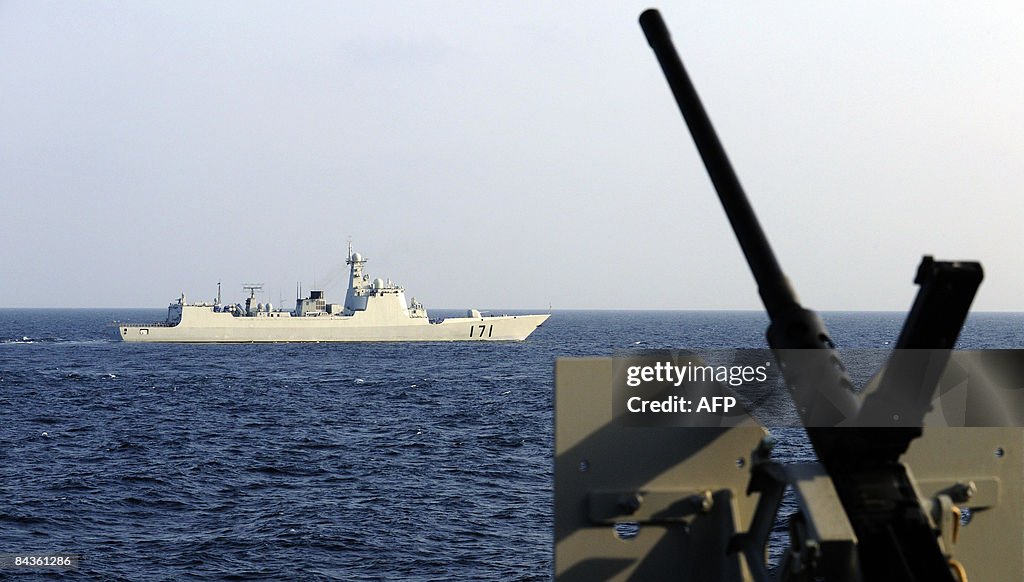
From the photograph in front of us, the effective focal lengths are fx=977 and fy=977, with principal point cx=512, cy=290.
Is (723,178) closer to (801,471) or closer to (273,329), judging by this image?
(801,471)

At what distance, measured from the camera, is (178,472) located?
22.5 meters

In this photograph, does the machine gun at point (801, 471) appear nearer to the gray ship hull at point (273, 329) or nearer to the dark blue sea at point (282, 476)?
the dark blue sea at point (282, 476)

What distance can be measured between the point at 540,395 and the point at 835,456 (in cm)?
3759

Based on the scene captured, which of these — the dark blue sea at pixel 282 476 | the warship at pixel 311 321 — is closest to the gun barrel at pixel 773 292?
the dark blue sea at pixel 282 476

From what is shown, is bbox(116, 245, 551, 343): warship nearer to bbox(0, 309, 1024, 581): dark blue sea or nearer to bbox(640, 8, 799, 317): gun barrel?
bbox(0, 309, 1024, 581): dark blue sea

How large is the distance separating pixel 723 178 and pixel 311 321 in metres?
72.2

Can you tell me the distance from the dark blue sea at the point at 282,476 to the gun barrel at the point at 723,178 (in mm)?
11724

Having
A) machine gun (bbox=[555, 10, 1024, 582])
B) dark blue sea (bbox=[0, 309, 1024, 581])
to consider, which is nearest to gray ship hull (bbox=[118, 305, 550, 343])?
dark blue sea (bbox=[0, 309, 1024, 581])

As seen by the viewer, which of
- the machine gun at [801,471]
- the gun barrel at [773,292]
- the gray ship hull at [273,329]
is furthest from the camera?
the gray ship hull at [273,329]

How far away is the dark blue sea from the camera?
1495 centimetres

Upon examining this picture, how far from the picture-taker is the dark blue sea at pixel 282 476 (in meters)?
15.0

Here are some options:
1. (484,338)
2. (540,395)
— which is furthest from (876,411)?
(484,338)

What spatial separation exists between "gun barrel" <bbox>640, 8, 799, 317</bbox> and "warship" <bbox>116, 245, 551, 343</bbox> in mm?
71079

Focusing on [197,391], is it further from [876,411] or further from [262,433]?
[876,411]
